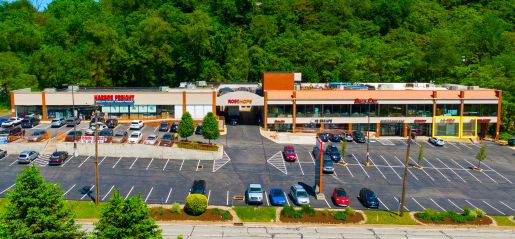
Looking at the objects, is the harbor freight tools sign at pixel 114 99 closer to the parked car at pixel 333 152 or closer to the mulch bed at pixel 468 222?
the parked car at pixel 333 152

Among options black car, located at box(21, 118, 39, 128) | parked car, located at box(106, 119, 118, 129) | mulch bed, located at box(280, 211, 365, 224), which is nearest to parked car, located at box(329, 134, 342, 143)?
mulch bed, located at box(280, 211, 365, 224)

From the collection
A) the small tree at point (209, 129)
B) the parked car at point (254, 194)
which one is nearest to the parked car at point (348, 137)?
the small tree at point (209, 129)

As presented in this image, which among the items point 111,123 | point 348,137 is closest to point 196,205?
point 348,137

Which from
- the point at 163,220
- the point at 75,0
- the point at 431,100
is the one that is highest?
the point at 75,0

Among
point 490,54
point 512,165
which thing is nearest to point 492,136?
point 512,165

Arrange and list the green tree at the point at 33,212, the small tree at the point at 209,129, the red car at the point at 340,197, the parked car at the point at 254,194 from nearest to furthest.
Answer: the green tree at the point at 33,212, the parked car at the point at 254,194, the red car at the point at 340,197, the small tree at the point at 209,129

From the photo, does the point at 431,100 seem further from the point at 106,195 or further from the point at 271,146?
the point at 106,195
